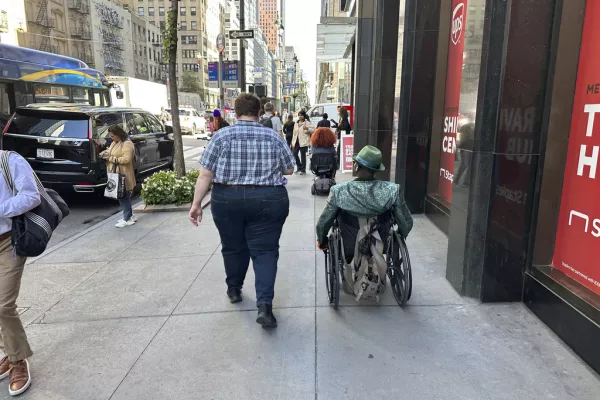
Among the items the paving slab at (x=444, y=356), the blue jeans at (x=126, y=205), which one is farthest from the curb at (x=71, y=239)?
the paving slab at (x=444, y=356)

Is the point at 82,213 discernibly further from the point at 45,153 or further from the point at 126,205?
the point at 126,205

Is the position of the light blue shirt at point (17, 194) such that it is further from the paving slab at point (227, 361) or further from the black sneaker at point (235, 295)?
the black sneaker at point (235, 295)

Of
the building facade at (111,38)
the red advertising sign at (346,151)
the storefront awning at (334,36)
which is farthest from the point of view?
the building facade at (111,38)

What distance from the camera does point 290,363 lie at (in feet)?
10.1

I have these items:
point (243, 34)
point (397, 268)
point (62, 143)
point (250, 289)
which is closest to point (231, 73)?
point (243, 34)

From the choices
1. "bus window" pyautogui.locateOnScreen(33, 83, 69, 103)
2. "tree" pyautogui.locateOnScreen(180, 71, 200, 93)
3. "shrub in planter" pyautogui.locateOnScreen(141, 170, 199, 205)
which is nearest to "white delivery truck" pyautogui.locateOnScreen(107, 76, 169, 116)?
"bus window" pyautogui.locateOnScreen(33, 83, 69, 103)

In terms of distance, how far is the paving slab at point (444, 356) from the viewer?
2.72m

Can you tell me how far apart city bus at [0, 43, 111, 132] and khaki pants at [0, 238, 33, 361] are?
973 cm

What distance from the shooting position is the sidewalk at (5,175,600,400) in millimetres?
2797

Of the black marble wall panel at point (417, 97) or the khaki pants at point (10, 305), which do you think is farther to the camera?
the black marble wall panel at point (417, 97)

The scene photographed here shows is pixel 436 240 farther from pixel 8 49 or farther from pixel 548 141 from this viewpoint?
pixel 8 49

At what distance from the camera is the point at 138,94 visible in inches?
1045

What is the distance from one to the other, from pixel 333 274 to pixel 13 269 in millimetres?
2391

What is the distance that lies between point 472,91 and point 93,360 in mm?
3799
